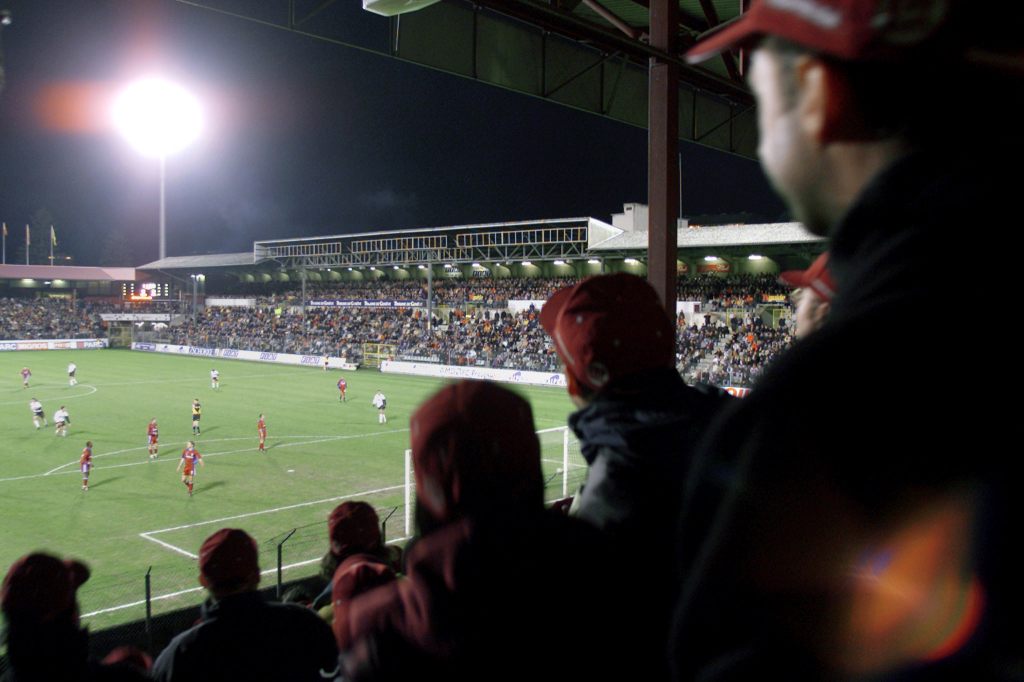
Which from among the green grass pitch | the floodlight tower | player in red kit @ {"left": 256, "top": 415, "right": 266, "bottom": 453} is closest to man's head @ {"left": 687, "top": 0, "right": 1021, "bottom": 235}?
the green grass pitch

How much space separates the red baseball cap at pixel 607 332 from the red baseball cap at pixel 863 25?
43.3 inches

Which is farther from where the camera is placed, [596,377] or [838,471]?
[596,377]

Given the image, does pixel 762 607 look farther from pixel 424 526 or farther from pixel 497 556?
pixel 424 526

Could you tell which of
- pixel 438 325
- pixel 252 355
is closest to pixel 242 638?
pixel 438 325

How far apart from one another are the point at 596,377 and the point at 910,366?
122cm

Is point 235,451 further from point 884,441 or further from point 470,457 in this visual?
point 884,441

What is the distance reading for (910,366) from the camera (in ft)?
2.46

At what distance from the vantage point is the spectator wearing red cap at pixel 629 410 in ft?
5.78

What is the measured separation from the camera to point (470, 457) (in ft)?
4.92

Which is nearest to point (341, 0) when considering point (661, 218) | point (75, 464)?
point (661, 218)

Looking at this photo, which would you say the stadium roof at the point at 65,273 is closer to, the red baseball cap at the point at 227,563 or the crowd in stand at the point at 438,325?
the crowd in stand at the point at 438,325

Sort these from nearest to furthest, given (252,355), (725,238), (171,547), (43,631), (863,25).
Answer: (863,25)
(43,631)
(171,547)
(725,238)
(252,355)

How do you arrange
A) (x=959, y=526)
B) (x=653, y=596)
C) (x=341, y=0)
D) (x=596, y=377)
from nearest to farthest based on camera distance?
(x=959, y=526) → (x=653, y=596) → (x=596, y=377) → (x=341, y=0)

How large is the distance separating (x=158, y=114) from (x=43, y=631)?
3279 inches
